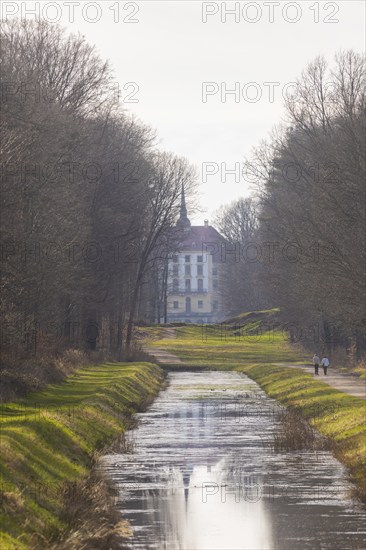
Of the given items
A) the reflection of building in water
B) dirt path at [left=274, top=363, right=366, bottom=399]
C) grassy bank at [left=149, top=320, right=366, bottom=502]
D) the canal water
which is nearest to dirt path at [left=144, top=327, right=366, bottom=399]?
dirt path at [left=274, top=363, right=366, bottom=399]

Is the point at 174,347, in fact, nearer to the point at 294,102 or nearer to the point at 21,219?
the point at 294,102

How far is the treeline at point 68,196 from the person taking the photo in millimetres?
37156

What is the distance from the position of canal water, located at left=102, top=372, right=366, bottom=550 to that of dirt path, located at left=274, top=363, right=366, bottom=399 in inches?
274

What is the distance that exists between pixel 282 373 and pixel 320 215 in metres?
15.2

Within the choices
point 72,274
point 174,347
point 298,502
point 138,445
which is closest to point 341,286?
point 72,274

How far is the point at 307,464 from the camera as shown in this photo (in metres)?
30.4

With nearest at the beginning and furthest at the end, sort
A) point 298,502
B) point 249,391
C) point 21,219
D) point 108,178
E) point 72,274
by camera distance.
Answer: point 298,502, point 21,219, point 72,274, point 249,391, point 108,178

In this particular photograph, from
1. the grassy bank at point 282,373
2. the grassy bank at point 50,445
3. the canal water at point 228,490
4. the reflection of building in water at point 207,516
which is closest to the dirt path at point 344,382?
the grassy bank at point 282,373

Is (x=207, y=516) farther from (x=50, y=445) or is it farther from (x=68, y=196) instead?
(x=68, y=196)

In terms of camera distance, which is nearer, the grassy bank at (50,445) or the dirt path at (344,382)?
the grassy bank at (50,445)

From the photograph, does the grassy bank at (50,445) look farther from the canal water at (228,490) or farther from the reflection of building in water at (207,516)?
the reflection of building in water at (207,516)

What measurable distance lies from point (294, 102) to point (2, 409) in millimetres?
43072

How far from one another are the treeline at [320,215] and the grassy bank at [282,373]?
3.37 meters

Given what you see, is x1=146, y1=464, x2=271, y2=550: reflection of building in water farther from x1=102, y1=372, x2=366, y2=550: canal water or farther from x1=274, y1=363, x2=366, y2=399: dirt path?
x1=274, y1=363, x2=366, y2=399: dirt path
